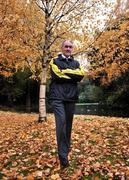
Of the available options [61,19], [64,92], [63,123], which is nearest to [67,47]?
[64,92]

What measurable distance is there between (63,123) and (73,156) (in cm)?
159

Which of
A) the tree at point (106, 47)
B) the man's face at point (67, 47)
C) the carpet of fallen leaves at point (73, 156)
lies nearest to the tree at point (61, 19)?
the tree at point (106, 47)

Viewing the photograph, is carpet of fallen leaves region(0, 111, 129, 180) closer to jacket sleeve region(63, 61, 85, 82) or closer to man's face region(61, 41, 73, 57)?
jacket sleeve region(63, 61, 85, 82)

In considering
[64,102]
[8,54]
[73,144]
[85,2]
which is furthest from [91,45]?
[64,102]

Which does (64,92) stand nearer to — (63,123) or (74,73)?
(74,73)

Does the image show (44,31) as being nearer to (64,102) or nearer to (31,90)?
(64,102)

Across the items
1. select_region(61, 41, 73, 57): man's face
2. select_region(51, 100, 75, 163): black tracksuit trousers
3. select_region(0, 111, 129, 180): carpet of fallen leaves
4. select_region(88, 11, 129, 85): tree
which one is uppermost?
select_region(88, 11, 129, 85): tree

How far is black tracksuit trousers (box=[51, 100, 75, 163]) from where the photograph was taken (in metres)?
6.38

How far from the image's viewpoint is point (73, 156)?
775cm

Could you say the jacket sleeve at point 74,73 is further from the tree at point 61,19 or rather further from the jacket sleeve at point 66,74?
the tree at point 61,19

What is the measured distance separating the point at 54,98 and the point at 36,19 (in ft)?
28.0

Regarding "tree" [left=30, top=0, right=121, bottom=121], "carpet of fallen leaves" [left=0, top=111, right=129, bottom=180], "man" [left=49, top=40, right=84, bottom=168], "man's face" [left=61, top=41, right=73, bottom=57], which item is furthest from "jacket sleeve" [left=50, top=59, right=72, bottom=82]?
"tree" [left=30, top=0, right=121, bottom=121]

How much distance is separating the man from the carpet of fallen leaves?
44 centimetres

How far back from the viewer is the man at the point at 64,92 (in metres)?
6.41
